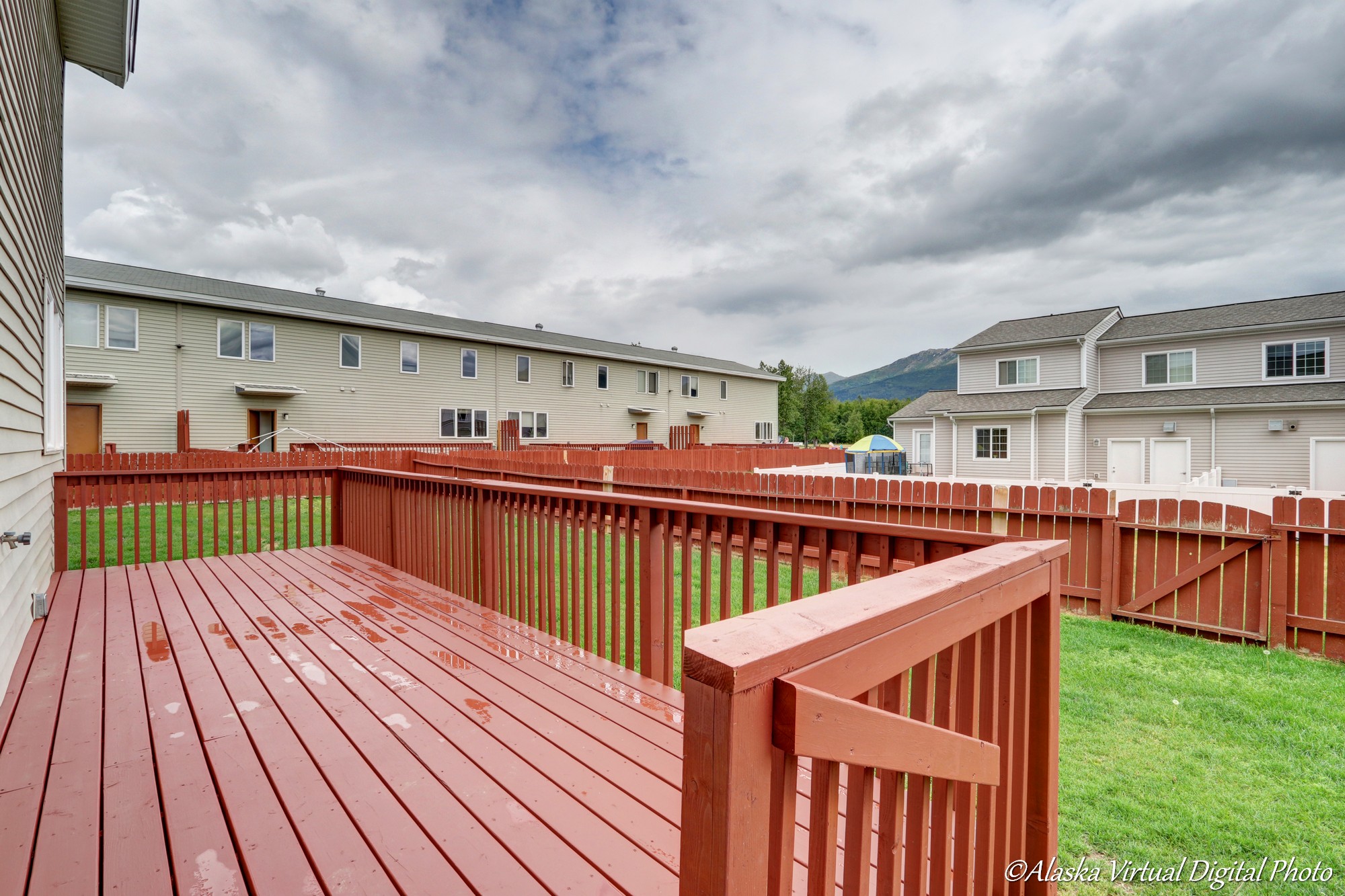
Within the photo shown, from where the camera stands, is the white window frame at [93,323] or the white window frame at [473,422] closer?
the white window frame at [93,323]

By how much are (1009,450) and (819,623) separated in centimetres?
2257

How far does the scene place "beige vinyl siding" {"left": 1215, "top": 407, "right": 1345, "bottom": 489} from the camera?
53.3ft

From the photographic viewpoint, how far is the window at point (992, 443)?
20.5 metres

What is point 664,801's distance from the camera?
1872 millimetres

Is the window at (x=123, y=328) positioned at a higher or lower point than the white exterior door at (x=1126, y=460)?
higher

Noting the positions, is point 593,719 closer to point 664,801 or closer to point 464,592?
point 664,801

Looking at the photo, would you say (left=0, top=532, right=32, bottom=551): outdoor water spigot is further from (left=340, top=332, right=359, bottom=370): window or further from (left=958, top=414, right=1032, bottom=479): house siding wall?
(left=958, top=414, right=1032, bottom=479): house siding wall

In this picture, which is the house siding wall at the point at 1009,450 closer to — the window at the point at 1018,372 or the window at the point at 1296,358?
the window at the point at 1018,372

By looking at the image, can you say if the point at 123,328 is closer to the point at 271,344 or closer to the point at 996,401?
the point at 271,344

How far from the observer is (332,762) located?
213 centimetres

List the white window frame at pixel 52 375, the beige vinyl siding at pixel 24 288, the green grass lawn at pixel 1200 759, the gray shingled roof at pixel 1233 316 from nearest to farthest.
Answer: the green grass lawn at pixel 1200 759 → the beige vinyl siding at pixel 24 288 → the white window frame at pixel 52 375 → the gray shingled roof at pixel 1233 316

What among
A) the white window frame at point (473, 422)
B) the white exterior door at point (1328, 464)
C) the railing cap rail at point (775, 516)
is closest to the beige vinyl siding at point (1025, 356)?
the white exterior door at point (1328, 464)

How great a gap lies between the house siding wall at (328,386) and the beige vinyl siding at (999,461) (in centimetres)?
1338

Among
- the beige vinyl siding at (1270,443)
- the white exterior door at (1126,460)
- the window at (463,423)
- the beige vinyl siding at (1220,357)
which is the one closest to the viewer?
the beige vinyl siding at (1270,443)
